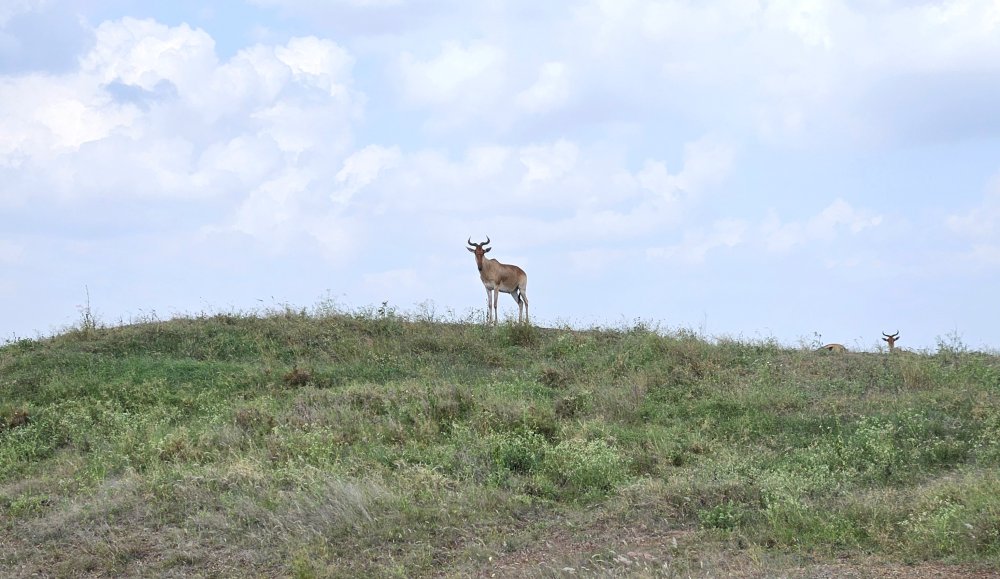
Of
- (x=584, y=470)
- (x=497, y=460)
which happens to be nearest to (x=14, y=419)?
(x=497, y=460)

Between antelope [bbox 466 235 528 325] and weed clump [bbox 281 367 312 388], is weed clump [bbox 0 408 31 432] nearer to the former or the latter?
weed clump [bbox 281 367 312 388]

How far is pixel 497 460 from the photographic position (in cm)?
1091

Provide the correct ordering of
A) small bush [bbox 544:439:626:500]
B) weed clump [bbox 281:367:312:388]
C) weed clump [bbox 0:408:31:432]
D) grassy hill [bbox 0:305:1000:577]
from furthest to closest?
weed clump [bbox 281:367:312:388]
weed clump [bbox 0:408:31:432]
small bush [bbox 544:439:626:500]
grassy hill [bbox 0:305:1000:577]

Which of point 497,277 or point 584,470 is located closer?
point 584,470

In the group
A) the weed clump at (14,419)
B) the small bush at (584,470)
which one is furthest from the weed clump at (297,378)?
the small bush at (584,470)

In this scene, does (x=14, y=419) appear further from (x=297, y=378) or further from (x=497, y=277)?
(x=497, y=277)

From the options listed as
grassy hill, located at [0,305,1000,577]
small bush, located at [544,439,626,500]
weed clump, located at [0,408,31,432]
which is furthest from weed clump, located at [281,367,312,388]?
small bush, located at [544,439,626,500]

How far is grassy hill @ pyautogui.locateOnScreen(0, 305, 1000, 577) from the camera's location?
862 cm

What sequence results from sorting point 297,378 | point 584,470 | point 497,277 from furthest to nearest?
1. point 497,277
2. point 297,378
3. point 584,470

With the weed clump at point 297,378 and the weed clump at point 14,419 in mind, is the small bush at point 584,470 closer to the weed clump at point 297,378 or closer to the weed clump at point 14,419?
the weed clump at point 297,378

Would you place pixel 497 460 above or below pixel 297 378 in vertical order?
below

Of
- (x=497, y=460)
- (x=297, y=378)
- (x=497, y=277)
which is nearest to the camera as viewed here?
(x=497, y=460)

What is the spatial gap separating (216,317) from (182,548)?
10.4 meters

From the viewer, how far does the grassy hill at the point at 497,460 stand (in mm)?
8617
